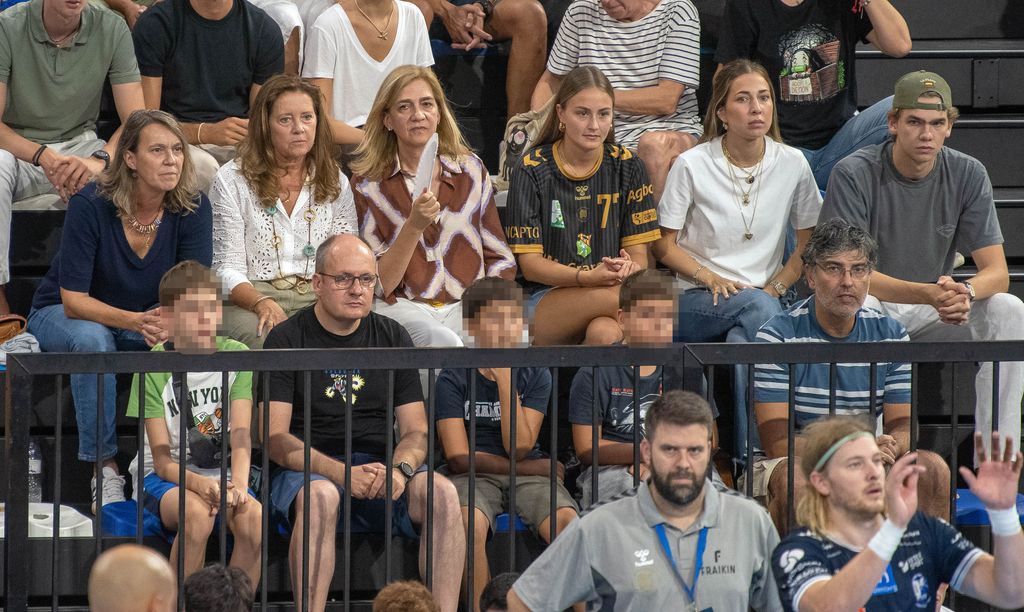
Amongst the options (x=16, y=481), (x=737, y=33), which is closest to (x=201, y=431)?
(x=16, y=481)

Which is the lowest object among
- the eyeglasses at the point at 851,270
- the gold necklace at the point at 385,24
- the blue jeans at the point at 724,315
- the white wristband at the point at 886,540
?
the white wristband at the point at 886,540

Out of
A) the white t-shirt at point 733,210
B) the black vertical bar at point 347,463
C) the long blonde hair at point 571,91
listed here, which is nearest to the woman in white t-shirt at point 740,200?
the white t-shirt at point 733,210

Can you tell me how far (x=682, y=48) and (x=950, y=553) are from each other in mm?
3392

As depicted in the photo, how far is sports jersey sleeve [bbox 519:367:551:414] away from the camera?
4.84 m

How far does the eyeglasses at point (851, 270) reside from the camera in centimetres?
479

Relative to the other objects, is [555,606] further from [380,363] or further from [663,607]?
[380,363]

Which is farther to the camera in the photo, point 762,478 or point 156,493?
point 762,478

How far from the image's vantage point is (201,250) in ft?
17.7

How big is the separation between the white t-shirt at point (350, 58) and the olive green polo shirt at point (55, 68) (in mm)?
795

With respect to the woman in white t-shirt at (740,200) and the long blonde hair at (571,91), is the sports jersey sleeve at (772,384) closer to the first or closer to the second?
the woman in white t-shirt at (740,200)

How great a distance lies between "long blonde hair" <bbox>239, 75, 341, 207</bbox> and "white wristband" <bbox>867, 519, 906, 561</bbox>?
2888mm

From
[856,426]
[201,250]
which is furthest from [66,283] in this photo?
[856,426]

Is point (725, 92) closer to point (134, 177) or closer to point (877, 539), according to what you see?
point (134, 177)

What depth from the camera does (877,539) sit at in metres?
3.30
